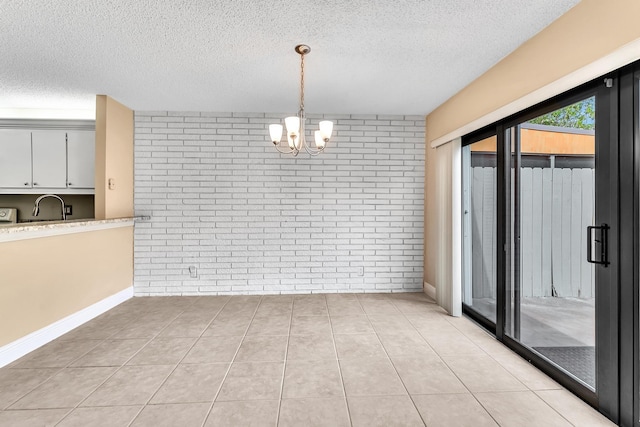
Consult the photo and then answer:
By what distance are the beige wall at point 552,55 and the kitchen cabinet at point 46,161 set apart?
4516mm

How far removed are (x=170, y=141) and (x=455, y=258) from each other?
12.9 feet

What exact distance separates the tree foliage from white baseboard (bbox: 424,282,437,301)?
2.43 metres

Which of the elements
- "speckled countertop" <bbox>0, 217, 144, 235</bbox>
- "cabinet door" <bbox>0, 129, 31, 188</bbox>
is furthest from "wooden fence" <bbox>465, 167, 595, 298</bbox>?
"cabinet door" <bbox>0, 129, 31, 188</bbox>

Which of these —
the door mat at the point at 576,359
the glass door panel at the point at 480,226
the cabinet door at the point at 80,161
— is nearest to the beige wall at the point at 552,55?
the glass door panel at the point at 480,226

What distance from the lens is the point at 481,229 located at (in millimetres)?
3381

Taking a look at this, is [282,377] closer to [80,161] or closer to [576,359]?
[576,359]

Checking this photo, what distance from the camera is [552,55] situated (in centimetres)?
216

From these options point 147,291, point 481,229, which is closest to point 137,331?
point 147,291

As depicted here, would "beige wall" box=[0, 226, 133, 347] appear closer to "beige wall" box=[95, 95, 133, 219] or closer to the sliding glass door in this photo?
"beige wall" box=[95, 95, 133, 219]

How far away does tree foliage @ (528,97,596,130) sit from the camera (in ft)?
6.54

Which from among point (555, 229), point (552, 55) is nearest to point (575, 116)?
point (552, 55)

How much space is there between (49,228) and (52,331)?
0.96m

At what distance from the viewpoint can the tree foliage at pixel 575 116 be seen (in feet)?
6.54

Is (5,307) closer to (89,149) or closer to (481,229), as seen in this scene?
(89,149)
